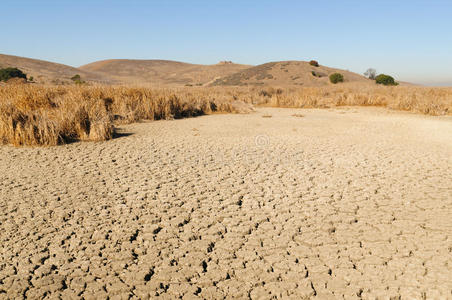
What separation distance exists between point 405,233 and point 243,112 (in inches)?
311

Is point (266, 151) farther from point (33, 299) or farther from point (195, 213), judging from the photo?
point (33, 299)

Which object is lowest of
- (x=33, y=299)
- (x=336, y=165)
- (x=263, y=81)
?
(x=33, y=299)

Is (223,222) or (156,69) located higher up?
(156,69)

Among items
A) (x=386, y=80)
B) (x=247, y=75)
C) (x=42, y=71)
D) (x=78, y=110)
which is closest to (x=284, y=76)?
(x=247, y=75)

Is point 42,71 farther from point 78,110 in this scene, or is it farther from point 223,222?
point 223,222

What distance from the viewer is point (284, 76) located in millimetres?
42594

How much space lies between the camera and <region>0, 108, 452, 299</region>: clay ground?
6.77ft

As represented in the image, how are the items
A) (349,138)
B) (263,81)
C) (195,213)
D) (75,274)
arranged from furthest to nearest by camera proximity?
(263,81) < (349,138) < (195,213) < (75,274)

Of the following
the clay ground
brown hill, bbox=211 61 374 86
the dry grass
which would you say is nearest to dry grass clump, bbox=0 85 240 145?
the dry grass

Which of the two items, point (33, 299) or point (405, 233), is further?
point (405, 233)

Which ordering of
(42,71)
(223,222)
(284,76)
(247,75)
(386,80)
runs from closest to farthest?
(223,222) → (386,80) → (284,76) → (42,71) → (247,75)

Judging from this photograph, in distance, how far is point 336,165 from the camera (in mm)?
4406

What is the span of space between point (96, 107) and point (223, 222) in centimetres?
513

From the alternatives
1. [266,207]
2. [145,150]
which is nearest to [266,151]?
[145,150]
